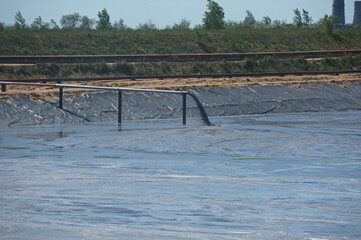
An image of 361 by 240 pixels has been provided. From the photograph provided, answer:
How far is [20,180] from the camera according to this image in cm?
1291

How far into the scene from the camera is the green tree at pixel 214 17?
80750mm

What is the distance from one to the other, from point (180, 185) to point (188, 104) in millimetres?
17139

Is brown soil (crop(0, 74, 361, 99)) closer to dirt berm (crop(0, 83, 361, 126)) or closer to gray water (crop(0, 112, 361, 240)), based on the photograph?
dirt berm (crop(0, 83, 361, 126))

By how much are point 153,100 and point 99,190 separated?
58.7ft

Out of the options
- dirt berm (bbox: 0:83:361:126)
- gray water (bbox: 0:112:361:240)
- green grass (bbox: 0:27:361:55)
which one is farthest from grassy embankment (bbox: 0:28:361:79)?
gray water (bbox: 0:112:361:240)

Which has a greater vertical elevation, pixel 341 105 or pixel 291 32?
pixel 291 32

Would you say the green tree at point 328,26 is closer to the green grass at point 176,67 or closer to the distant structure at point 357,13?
the green grass at point 176,67

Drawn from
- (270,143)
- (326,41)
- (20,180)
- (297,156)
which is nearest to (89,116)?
(270,143)

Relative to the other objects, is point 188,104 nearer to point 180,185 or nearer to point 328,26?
point 180,185

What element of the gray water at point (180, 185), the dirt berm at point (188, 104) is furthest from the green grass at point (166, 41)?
the gray water at point (180, 185)

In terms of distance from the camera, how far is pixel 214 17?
8200cm

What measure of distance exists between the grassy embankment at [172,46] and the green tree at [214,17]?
432 inches

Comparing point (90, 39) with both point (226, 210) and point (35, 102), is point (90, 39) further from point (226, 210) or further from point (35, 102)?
point (226, 210)

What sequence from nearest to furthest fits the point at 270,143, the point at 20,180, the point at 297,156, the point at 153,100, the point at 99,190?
the point at 99,190 < the point at 20,180 < the point at 297,156 < the point at 270,143 < the point at 153,100
